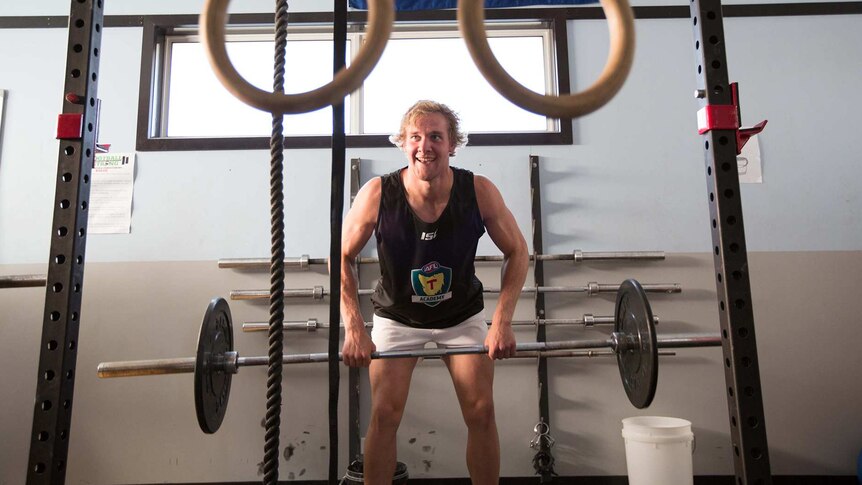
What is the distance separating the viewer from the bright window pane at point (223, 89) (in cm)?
249

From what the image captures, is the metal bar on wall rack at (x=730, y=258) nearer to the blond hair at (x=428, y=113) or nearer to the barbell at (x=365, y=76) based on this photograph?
the barbell at (x=365, y=76)

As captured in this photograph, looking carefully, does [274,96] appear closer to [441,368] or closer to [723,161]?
[723,161]

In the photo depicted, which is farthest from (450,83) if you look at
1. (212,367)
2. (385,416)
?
(212,367)

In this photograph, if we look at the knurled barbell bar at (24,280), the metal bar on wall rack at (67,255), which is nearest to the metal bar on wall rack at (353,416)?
the knurled barbell bar at (24,280)

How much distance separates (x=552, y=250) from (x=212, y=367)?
153 cm

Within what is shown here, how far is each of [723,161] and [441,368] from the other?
151 centimetres

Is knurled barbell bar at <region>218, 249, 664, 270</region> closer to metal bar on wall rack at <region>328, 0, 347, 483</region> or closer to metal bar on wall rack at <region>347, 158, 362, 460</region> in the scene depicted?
metal bar on wall rack at <region>347, 158, 362, 460</region>

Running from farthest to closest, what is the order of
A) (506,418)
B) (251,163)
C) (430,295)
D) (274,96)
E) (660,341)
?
1. (251,163)
2. (506,418)
3. (430,295)
4. (660,341)
5. (274,96)

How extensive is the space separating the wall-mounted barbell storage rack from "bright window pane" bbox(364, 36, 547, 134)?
143 cm

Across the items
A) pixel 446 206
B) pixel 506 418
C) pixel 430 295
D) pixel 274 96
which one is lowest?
pixel 506 418

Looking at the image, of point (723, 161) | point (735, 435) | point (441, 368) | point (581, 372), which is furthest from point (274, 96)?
point (581, 372)

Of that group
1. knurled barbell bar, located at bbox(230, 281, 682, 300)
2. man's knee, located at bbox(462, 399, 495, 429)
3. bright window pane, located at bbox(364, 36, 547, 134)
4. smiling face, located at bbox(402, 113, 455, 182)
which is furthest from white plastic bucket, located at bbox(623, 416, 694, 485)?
bright window pane, located at bbox(364, 36, 547, 134)

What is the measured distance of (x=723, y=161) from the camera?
101 centimetres

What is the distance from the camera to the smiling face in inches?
65.6
